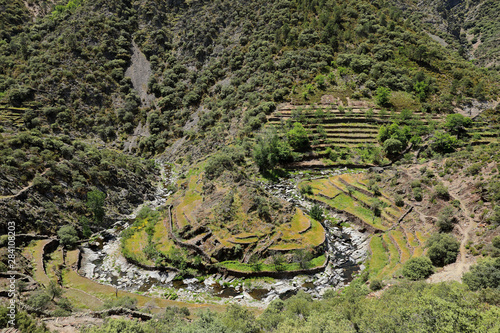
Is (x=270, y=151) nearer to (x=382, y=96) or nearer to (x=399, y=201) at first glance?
(x=399, y=201)

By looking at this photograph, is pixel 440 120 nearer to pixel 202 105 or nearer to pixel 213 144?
pixel 213 144

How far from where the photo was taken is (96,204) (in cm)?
5144

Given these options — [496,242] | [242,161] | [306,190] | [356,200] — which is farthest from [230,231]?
[496,242]

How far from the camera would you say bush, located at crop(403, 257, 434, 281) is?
30.2 m

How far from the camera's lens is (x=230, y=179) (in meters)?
53.3

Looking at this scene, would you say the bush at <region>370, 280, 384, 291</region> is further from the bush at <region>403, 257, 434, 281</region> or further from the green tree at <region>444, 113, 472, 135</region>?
the green tree at <region>444, 113, 472, 135</region>

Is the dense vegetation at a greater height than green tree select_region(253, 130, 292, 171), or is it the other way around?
the dense vegetation

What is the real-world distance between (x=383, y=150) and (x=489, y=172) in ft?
94.5

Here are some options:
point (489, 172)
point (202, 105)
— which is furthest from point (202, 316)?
point (202, 105)

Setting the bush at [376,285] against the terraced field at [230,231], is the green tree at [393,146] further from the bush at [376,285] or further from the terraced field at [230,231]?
the bush at [376,285]

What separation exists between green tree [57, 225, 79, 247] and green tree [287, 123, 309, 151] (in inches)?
2080

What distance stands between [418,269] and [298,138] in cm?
4602

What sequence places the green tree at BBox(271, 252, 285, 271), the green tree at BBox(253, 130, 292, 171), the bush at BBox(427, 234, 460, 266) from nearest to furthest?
the bush at BBox(427, 234, 460, 266), the green tree at BBox(271, 252, 285, 271), the green tree at BBox(253, 130, 292, 171)

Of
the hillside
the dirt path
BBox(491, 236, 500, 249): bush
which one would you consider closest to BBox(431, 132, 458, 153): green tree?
the hillside
